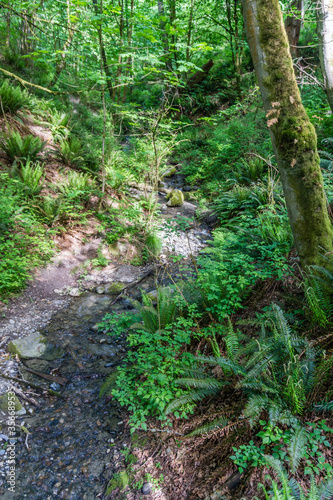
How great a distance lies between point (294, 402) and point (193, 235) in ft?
14.4

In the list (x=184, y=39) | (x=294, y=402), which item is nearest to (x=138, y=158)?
(x=294, y=402)

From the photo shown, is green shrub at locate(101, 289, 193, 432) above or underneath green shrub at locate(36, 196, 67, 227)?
underneath

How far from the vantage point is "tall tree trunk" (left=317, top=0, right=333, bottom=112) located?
3.21 m

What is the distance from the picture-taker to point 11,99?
5.78 meters

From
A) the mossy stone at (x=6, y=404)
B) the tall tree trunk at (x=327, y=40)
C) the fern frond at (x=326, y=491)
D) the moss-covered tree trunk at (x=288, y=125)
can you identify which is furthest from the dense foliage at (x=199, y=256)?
the mossy stone at (x=6, y=404)

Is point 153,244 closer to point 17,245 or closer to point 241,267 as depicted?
point 241,267

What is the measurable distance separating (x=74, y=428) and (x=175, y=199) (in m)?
5.96

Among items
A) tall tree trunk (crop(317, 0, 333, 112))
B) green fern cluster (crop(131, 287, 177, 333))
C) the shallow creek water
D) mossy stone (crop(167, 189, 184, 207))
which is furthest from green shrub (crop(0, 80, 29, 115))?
tall tree trunk (crop(317, 0, 333, 112))

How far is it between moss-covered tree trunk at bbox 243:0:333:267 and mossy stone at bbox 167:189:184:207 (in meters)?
4.97

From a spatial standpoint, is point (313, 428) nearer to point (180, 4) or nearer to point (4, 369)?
point (4, 369)

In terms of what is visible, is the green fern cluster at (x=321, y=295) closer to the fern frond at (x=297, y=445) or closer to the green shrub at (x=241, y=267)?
the green shrub at (x=241, y=267)

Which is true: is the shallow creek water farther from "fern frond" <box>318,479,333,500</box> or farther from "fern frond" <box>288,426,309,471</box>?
→ "fern frond" <box>318,479,333,500</box>

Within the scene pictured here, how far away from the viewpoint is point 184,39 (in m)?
12.3

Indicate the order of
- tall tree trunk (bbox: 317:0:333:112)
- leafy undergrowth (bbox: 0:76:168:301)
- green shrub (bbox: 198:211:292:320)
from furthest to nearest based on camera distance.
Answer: leafy undergrowth (bbox: 0:76:168:301)
tall tree trunk (bbox: 317:0:333:112)
green shrub (bbox: 198:211:292:320)
